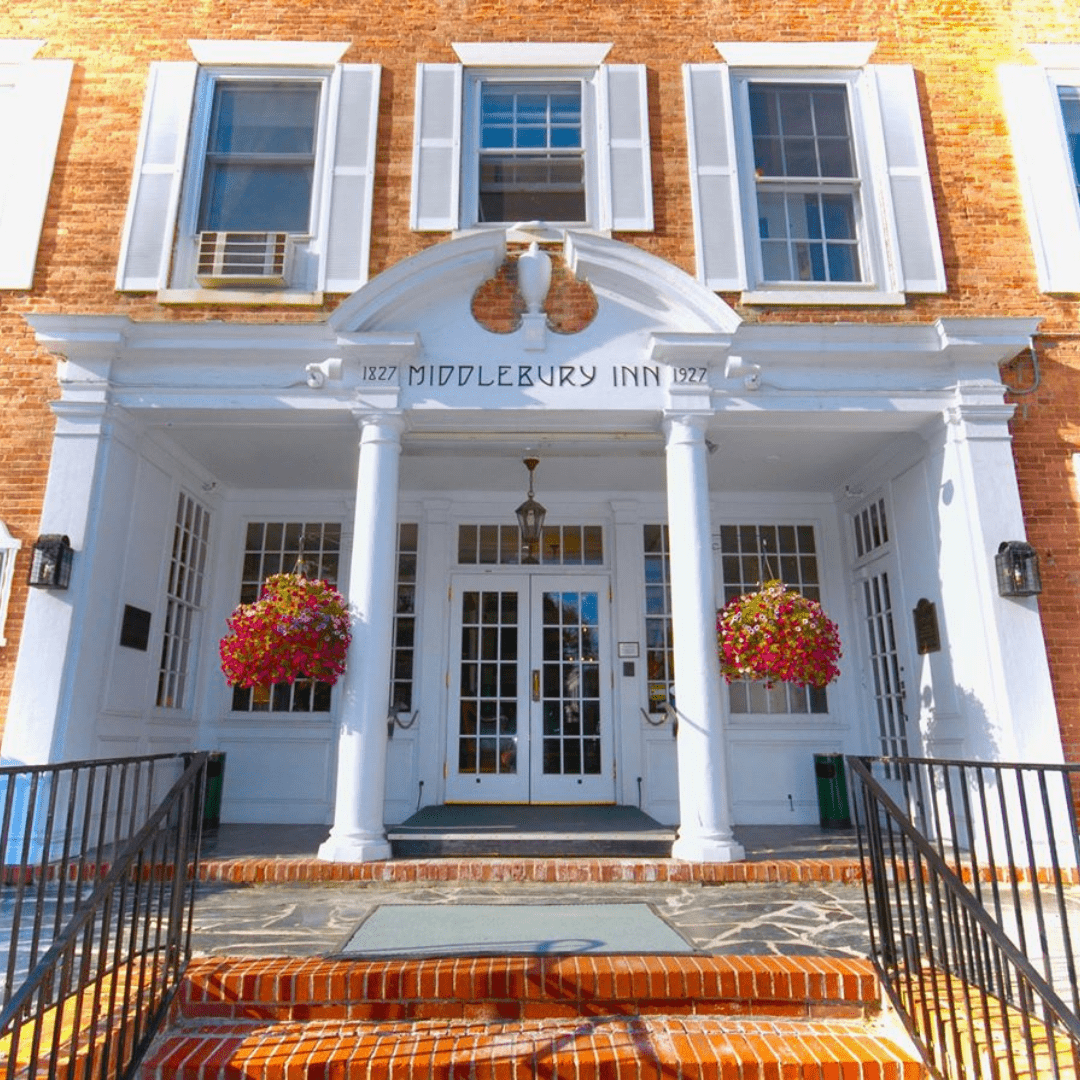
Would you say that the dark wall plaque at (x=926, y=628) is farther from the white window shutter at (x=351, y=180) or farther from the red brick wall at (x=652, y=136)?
the white window shutter at (x=351, y=180)

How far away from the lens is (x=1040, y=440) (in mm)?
6449

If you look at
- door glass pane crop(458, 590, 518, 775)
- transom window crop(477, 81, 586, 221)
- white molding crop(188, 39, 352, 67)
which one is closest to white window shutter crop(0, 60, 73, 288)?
white molding crop(188, 39, 352, 67)

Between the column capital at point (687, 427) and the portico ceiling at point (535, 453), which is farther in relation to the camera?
the portico ceiling at point (535, 453)

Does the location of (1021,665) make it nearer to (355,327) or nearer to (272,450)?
(355,327)

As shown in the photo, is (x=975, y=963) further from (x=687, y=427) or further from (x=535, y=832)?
(x=687, y=427)

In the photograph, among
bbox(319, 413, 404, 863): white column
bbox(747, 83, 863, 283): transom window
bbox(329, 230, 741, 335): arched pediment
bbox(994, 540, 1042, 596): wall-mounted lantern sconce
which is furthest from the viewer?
bbox(747, 83, 863, 283): transom window

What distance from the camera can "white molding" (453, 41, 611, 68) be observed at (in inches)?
296

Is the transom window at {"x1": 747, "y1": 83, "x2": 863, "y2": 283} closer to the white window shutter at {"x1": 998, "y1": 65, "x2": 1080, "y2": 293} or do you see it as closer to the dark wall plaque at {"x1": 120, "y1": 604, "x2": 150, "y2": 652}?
the white window shutter at {"x1": 998, "y1": 65, "x2": 1080, "y2": 293}

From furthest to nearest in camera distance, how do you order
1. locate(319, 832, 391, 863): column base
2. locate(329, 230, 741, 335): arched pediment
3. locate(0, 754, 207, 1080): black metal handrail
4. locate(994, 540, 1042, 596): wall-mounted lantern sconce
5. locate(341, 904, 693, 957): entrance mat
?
locate(329, 230, 741, 335): arched pediment < locate(994, 540, 1042, 596): wall-mounted lantern sconce < locate(319, 832, 391, 863): column base < locate(341, 904, 693, 957): entrance mat < locate(0, 754, 207, 1080): black metal handrail

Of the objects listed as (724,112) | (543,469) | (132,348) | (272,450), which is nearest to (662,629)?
(543,469)

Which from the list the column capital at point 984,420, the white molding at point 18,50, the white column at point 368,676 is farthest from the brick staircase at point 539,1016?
the white molding at point 18,50

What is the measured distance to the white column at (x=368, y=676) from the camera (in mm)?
5547

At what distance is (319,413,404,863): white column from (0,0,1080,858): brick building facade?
0.03 meters

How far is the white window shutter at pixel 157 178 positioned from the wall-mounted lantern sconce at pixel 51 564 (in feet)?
7.44
